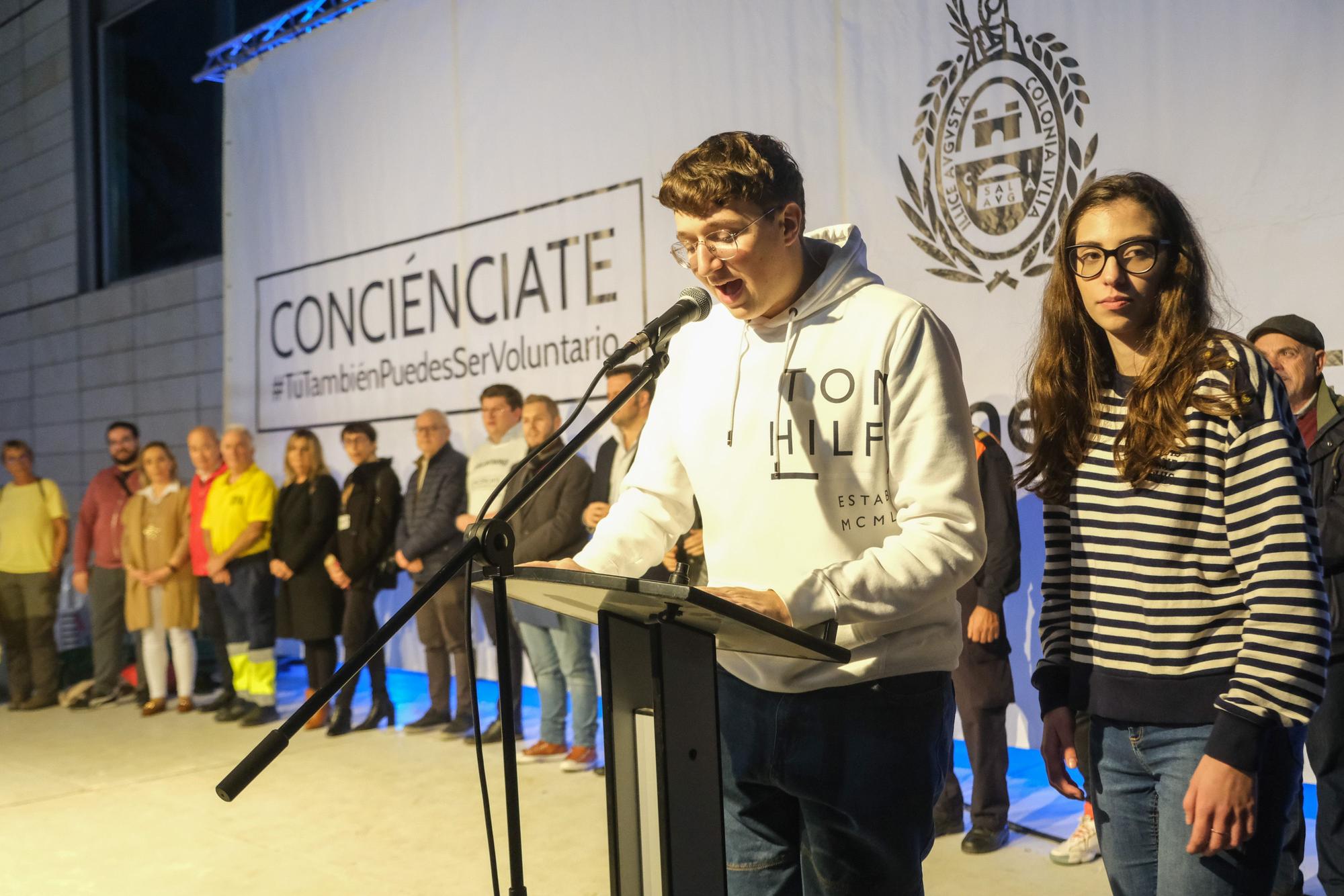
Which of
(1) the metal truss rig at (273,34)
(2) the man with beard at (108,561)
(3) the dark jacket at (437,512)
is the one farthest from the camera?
(1) the metal truss rig at (273,34)

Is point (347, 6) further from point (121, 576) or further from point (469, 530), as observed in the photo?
point (469, 530)

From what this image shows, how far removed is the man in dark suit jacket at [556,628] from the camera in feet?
15.7

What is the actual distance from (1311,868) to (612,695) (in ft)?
9.06

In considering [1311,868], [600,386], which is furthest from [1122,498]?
[600,386]

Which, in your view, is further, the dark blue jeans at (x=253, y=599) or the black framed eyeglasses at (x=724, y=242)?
the dark blue jeans at (x=253, y=599)

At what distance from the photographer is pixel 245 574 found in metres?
5.91

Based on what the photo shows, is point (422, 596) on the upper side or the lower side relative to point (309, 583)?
upper

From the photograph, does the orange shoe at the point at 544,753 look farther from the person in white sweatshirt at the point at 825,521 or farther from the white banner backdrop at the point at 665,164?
the person in white sweatshirt at the point at 825,521

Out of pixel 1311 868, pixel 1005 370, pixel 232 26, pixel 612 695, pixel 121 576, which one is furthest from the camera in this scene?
pixel 232 26

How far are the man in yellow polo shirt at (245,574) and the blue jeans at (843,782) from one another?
4.80m

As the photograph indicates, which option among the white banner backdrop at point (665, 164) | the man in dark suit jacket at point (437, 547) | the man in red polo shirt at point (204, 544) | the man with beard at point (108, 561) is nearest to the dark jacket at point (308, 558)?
the man in dark suit jacket at point (437, 547)

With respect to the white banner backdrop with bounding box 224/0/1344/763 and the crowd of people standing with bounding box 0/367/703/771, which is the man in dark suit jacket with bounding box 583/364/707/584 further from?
the white banner backdrop with bounding box 224/0/1344/763

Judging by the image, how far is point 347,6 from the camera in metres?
6.82

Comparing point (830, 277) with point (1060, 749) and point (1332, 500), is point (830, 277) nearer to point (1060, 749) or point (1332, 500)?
point (1060, 749)
